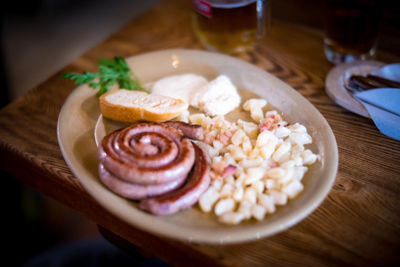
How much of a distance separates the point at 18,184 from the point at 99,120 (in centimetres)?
128

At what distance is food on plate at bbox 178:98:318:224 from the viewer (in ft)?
3.65

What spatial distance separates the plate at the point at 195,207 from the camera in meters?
1.01

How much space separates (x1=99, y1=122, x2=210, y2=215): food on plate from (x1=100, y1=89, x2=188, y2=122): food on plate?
22 centimetres

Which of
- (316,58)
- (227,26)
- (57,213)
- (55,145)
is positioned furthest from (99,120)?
(57,213)

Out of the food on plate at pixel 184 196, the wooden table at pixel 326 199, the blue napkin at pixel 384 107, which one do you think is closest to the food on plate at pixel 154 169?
the food on plate at pixel 184 196

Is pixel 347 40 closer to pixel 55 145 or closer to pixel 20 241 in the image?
pixel 55 145

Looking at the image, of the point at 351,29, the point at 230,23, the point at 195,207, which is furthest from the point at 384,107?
the point at 195,207

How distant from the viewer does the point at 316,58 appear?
6.32 ft

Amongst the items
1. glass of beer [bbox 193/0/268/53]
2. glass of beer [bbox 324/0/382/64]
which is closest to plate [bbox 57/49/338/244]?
glass of beer [bbox 193/0/268/53]

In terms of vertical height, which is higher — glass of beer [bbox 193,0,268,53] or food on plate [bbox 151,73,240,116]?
glass of beer [bbox 193,0,268,53]

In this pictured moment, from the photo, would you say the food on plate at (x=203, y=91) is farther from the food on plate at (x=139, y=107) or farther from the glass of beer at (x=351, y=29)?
the glass of beer at (x=351, y=29)

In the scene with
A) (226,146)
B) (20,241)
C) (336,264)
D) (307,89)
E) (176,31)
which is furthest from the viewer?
(20,241)

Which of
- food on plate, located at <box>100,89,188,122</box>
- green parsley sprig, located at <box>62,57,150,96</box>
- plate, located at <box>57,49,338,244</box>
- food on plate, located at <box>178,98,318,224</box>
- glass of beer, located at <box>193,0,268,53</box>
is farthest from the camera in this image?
glass of beer, located at <box>193,0,268,53</box>

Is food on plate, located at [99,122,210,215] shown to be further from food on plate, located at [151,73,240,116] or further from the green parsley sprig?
the green parsley sprig
